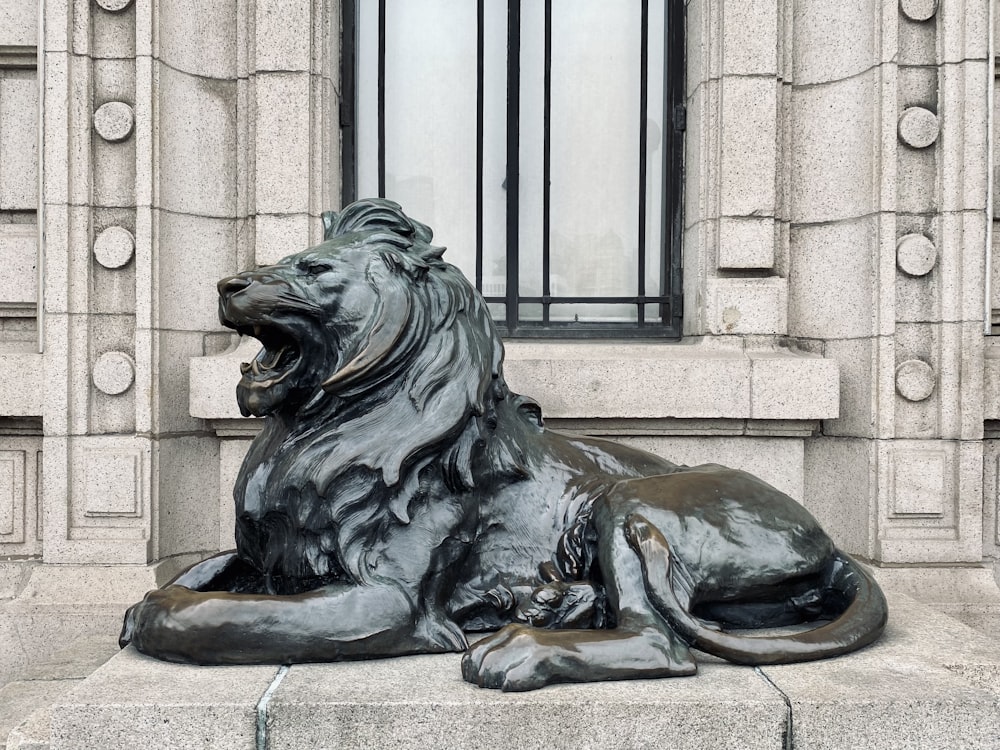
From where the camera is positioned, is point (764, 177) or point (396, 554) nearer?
point (396, 554)

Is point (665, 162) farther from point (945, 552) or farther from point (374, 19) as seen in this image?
point (945, 552)

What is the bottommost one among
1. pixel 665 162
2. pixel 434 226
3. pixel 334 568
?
pixel 334 568

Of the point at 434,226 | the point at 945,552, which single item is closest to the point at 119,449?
the point at 434,226

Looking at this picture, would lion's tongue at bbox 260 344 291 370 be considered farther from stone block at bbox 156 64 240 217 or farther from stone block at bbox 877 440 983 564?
stone block at bbox 877 440 983 564

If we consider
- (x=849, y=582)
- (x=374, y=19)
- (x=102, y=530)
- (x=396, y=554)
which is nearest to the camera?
(x=396, y=554)

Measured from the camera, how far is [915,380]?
Answer: 464 cm

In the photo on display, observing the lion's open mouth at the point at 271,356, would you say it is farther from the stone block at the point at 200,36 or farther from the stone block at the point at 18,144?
the stone block at the point at 18,144

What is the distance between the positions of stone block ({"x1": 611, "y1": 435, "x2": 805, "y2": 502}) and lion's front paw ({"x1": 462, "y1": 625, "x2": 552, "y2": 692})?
8.05 feet

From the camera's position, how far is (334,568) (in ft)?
8.72

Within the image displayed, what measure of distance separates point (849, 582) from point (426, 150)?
11.2 ft

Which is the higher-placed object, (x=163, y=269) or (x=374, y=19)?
(x=374, y=19)

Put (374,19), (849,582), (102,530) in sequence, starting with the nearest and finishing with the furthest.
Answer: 1. (849,582)
2. (102,530)
3. (374,19)

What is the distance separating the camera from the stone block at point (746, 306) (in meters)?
4.83

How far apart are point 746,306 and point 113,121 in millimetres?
3276
